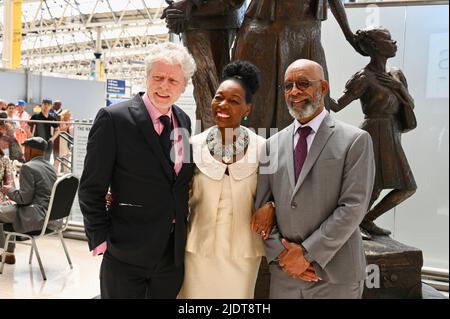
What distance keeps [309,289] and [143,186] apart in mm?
683

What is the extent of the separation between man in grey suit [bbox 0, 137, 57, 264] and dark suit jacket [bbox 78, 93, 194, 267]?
9.51ft

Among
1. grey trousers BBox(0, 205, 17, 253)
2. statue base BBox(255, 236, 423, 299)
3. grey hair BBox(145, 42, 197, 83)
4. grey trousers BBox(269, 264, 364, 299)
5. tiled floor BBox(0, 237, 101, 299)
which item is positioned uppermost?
grey hair BBox(145, 42, 197, 83)

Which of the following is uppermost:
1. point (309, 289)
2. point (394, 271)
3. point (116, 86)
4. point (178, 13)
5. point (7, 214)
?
point (178, 13)

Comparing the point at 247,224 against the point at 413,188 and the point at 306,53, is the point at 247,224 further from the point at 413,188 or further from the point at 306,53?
the point at 413,188

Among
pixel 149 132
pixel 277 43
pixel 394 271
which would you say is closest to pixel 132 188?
pixel 149 132

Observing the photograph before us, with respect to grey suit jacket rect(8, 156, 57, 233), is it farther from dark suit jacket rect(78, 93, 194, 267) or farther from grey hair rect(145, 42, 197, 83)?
grey hair rect(145, 42, 197, 83)

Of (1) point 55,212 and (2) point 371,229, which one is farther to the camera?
(1) point 55,212

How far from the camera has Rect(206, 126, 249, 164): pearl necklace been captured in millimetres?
1802

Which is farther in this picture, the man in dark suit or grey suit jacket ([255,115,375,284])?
the man in dark suit

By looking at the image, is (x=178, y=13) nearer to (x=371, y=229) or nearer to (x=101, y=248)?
(x=101, y=248)

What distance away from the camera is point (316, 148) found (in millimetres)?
1685

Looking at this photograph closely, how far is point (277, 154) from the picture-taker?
177 centimetres

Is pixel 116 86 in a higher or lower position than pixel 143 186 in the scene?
higher

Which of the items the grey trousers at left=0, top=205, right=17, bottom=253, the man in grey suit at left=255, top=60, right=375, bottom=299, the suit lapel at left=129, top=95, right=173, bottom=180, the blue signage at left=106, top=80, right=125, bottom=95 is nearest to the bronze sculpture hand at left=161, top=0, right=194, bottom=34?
the suit lapel at left=129, top=95, right=173, bottom=180
